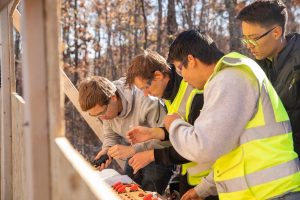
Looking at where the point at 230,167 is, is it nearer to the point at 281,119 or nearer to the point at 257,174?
the point at 257,174

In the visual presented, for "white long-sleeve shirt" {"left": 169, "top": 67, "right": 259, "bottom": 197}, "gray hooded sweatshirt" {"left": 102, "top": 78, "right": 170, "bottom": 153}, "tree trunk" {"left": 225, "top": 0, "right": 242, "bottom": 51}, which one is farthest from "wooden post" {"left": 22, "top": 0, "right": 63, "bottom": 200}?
"tree trunk" {"left": 225, "top": 0, "right": 242, "bottom": 51}

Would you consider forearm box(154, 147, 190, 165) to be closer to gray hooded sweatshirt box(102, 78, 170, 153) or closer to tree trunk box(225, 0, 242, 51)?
gray hooded sweatshirt box(102, 78, 170, 153)

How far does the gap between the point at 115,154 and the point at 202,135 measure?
1.54 metres

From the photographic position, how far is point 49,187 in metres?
1.60

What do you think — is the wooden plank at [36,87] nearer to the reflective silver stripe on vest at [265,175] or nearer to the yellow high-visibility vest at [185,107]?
the reflective silver stripe on vest at [265,175]

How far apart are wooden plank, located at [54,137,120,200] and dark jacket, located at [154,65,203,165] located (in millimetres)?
1376

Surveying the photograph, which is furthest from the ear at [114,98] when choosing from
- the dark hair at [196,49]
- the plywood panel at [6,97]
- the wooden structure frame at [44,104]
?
the wooden structure frame at [44,104]

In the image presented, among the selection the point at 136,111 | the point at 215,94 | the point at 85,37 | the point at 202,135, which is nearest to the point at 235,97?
the point at 215,94

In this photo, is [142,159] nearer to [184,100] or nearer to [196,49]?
[184,100]

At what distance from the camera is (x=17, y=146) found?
317cm

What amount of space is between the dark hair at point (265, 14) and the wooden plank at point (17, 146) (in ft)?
4.78

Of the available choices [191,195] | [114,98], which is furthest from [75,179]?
[114,98]

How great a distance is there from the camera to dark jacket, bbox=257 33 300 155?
8.55 feet

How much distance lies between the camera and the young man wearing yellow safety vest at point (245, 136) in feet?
6.28
